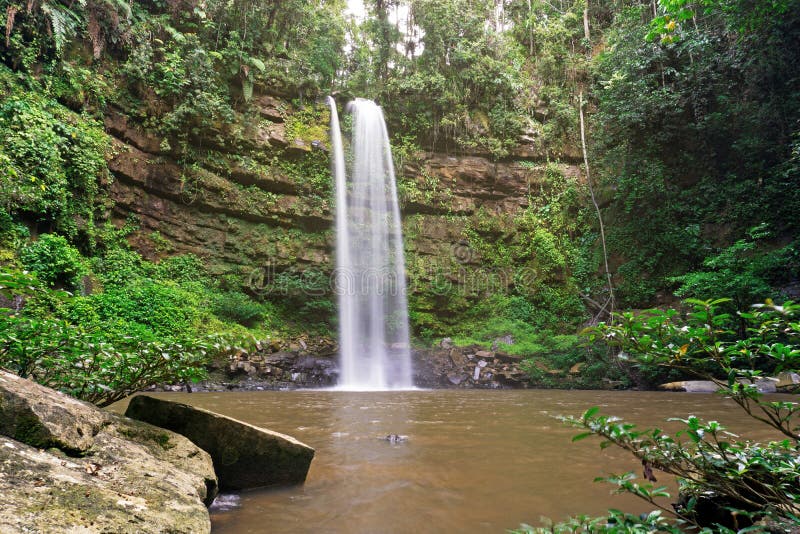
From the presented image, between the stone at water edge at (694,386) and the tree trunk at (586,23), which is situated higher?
the tree trunk at (586,23)

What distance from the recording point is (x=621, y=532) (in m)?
1.42

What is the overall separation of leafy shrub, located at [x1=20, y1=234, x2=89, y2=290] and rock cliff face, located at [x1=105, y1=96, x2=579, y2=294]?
11.9 ft

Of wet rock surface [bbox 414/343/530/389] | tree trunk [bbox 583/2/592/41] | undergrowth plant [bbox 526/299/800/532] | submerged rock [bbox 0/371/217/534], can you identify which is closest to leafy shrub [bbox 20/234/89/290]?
submerged rock [bbox 0/371/217/534]

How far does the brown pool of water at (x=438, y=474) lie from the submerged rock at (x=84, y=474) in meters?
0.52

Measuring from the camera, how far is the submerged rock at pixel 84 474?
1469 millimetres

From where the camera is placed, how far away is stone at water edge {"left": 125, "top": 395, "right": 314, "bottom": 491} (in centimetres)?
306

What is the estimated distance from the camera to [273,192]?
15.9 metres

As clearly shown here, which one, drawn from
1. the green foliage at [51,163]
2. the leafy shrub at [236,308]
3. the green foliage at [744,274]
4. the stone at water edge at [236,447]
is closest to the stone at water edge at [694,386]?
the green foliage at [744,274]

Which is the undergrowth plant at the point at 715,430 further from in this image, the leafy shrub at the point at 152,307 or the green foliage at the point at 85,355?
the leafy shrub at the point at 152,307

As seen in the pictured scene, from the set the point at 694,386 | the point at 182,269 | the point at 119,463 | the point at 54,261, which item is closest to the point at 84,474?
the point at 119,463

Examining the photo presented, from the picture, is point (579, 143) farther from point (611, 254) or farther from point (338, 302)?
point (338, 302)

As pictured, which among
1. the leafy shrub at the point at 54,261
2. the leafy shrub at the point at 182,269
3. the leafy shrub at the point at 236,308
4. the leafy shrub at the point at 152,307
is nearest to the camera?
the leafy shrub at the point at 54,261

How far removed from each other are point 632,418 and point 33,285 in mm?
6917

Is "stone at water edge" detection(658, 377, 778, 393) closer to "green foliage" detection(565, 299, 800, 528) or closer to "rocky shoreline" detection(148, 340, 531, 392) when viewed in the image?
"rocky shoreline" detection(148, 340, 531, 392)
